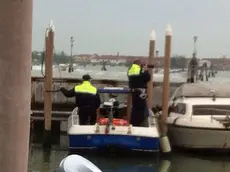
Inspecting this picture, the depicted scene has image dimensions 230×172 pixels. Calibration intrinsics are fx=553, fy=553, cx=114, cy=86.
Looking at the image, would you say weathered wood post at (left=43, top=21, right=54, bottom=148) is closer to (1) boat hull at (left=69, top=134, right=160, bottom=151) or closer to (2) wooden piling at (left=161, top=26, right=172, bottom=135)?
(1) boat hull at (left=69, top=134, right=160, bottom=151)

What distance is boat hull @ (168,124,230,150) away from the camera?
1488 centimetres

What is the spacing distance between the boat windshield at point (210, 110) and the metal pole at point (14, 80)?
1229 centimetres

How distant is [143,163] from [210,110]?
9.18 ft

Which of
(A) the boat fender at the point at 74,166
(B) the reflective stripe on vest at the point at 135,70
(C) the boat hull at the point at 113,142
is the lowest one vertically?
(C) the boat hull at the point at 113,142

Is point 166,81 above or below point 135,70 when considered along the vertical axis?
below

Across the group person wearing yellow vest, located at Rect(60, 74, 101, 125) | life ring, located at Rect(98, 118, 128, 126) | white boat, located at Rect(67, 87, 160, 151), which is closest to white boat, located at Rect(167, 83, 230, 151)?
white boat, located at Rect(67, 87, 160, 151)

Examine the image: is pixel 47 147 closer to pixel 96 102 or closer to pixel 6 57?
pixel 96 102

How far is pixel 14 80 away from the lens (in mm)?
3457

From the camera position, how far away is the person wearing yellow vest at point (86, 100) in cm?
1445

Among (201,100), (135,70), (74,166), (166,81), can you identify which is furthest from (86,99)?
(74,166)

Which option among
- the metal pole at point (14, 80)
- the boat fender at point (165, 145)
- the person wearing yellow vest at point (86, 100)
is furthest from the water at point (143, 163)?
the metal pole at point (14, 80)

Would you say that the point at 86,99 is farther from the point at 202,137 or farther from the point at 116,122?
the point at 202,137

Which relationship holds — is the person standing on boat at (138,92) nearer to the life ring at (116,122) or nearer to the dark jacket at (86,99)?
the life ring at (116,122)

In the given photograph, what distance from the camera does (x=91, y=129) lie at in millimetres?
13867
